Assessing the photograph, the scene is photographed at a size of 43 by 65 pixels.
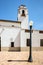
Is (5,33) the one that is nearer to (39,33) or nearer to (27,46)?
(27,46)

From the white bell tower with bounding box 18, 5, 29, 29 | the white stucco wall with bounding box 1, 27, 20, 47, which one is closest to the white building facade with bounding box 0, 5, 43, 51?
the white stucco wall with bounding box 1, 27, 20, 47

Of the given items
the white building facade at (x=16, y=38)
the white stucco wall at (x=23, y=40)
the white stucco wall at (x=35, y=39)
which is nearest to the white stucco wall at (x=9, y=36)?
the white building facade at (x=16, y=38)

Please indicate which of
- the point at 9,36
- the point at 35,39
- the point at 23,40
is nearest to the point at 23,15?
the point at 35,39

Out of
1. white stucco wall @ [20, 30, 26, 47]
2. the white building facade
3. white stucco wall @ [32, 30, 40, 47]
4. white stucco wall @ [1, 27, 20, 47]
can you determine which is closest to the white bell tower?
white stucco wall @ [32, 30, 40, 47]

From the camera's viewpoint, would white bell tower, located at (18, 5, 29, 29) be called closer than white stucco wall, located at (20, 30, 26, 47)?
No

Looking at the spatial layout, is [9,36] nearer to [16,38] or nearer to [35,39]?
[16,38]

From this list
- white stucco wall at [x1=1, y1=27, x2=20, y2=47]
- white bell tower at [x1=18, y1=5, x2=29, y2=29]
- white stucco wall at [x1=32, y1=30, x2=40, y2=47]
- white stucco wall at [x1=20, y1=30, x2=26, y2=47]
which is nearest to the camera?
white stucco wall at [x1=1, y1=27, x2=20, y2=47]

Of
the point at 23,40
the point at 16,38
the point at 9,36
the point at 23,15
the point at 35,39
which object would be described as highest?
the point at 23,15

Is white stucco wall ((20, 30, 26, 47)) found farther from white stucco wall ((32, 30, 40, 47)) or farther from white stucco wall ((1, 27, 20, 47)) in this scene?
white stucco wall ((32, 30, 40, 47))

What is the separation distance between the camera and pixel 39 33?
29375 millimetres

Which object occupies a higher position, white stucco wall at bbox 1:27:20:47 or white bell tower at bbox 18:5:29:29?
white bell tower at bbox 18:5:29:29

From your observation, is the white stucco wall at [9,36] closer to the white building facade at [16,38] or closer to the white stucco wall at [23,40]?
the white building facade at [16,38]

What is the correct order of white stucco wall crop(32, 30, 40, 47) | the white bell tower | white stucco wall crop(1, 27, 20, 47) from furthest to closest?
the white bell tower
white stucco wall crop(32, 30, 40, 47)
white stucco wall crop(1, 27, 20, 47)

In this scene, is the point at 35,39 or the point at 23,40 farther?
the point at 35,39
